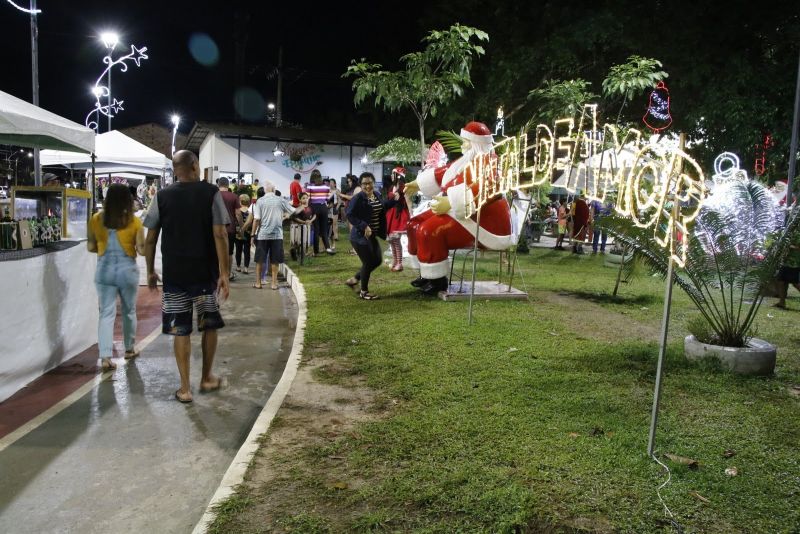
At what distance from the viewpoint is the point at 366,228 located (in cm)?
892

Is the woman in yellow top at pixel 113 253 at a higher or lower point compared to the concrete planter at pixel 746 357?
higher

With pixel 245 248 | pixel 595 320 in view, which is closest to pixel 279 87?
pixel 245 248

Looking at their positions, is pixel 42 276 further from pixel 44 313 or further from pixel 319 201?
pixel 319 201

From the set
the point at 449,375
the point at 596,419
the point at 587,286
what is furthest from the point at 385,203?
the point at 596,419

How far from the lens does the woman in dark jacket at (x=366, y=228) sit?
29.1 feet

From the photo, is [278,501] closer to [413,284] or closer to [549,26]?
[413,284]

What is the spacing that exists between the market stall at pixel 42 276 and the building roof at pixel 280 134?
69.3 feet

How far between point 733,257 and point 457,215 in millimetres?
3329

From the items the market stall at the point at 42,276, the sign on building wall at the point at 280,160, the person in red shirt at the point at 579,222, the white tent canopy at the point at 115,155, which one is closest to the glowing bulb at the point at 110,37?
the white tent canopy at the point at 115,155

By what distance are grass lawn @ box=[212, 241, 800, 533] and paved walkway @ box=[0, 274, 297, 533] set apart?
19.5 inches

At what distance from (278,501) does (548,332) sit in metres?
4.42

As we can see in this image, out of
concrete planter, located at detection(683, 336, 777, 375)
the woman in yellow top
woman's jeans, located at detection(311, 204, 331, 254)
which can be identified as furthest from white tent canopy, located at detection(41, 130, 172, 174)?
concrete planter, located at detection(683, 336, 777, 375)

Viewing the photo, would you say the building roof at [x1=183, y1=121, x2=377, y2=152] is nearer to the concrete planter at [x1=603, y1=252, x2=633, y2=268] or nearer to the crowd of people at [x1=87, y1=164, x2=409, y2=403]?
the concrete planter at [x1=603, y1=252, x2=633, y2=268]

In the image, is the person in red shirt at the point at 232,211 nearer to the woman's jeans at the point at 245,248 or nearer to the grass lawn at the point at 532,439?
the woman's jeans at the point at 245,248
